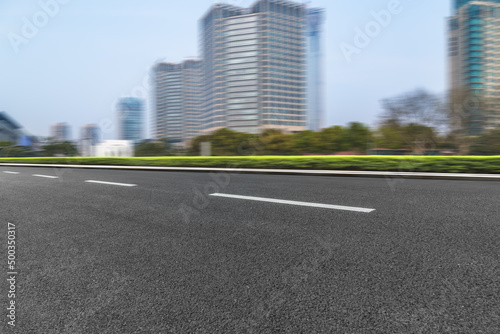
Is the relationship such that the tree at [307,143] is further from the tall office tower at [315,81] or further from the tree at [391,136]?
the tall office tower at [315,81]

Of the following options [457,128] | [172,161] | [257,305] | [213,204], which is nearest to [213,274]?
[257,305]

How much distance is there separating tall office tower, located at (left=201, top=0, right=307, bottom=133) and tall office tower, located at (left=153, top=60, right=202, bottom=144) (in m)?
19.8

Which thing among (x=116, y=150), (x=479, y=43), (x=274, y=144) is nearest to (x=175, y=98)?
(x=116, y=150)

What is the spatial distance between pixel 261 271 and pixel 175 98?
148059 millimetres

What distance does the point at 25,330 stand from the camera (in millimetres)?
1615

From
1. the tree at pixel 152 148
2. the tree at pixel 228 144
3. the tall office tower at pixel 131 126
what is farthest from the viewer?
the tall office tower at pixel 131 126

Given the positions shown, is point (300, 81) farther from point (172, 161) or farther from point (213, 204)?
point (213, 204)

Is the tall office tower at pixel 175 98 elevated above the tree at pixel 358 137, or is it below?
A: above

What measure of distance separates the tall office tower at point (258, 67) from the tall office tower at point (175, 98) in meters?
19.8

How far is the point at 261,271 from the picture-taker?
226 centimetres

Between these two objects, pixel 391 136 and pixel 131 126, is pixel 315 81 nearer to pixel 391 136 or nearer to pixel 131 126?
pixel 131 126

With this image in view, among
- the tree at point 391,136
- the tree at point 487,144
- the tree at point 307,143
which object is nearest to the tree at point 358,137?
the tree at point 391,136

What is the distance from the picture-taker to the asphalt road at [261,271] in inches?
64.0

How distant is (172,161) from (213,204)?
15.2m
